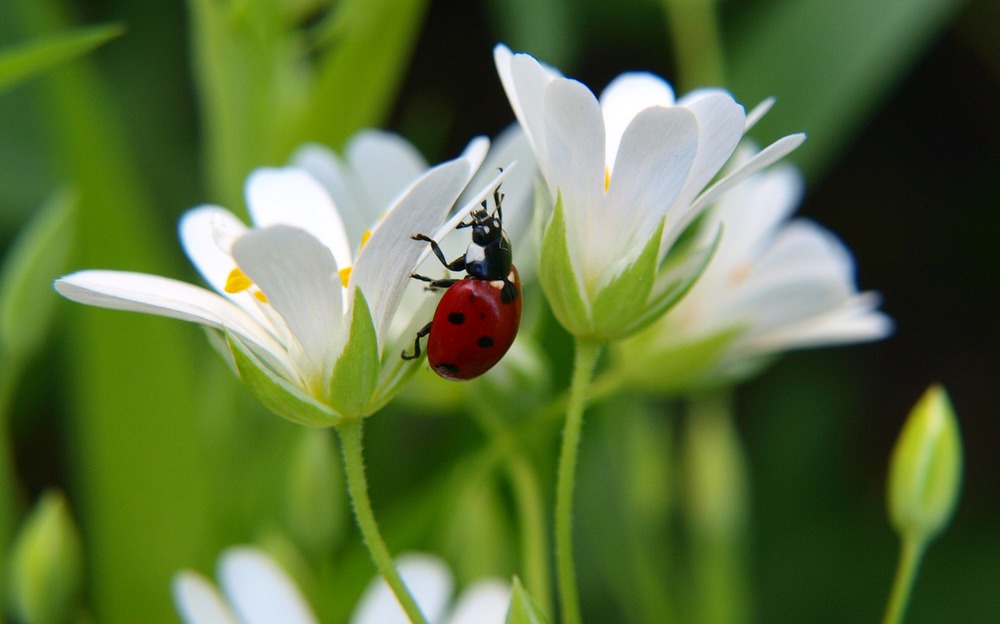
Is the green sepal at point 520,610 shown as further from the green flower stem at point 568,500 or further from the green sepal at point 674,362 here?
the green sepal at point 674,362

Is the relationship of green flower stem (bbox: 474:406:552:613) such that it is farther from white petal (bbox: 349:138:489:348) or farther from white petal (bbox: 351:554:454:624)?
white petal (bbox: 349:138:489:348)

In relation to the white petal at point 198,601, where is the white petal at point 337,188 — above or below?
above

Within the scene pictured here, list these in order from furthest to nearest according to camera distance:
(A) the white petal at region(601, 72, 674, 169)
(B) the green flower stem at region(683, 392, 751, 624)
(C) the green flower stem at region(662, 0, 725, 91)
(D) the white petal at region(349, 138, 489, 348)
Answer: (C) the green flower stem at region(662, 0, 725, 91), (B) the green flower stem at region(683, 392, 751, 624), (A) the white petal at region(601, 72, 674, 169), (D) the white petal at region(349, 138, 489, 348)

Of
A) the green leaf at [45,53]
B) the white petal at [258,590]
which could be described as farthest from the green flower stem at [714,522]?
the green leaf at [45,53]

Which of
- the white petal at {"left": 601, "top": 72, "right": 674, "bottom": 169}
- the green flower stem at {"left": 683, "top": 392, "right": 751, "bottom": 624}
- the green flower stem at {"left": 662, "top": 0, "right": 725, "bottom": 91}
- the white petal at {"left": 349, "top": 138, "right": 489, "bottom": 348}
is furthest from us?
the green flower stem at {"left": 662, "top": 0, "right": 725, "bottom": 91}

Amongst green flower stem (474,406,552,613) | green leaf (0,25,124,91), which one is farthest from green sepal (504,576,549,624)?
green leaf (0,25,124,91)

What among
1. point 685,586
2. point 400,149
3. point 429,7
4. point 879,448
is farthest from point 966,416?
point 400,149

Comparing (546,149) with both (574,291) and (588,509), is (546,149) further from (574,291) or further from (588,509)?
(588,509)
